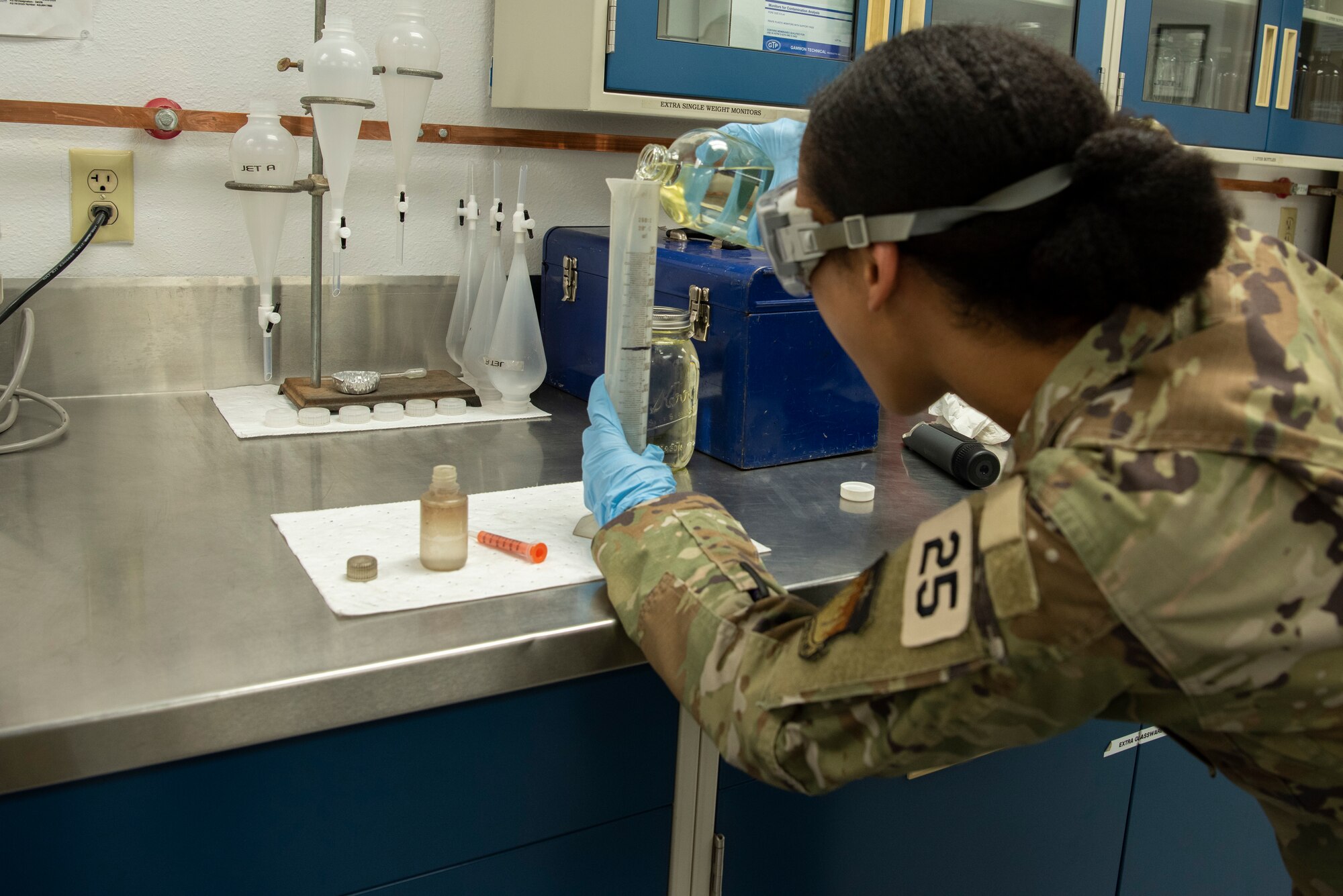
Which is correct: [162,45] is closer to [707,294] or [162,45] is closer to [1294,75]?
[707,294]

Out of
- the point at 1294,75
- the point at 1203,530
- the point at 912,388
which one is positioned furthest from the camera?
the point at 1294,75

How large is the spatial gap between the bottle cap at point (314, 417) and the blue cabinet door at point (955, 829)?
2.53ft

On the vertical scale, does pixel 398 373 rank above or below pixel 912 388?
below

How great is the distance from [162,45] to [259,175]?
255 mm

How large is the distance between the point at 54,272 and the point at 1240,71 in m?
2.17

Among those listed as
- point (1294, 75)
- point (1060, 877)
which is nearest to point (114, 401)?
point (1060, 877)

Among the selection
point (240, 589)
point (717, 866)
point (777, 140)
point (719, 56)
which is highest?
point (719, 56)

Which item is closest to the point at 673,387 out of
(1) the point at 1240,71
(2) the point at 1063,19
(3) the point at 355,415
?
(3) the point at 355,415

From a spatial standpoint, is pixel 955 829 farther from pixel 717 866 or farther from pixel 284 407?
pixel 284 407

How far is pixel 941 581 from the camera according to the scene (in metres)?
0.72

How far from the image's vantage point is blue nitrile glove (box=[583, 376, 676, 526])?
1121 millimetres

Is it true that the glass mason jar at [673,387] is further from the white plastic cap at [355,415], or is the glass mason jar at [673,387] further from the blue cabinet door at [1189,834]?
the blue cabinet door at [1189,834]

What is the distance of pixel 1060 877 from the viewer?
136 centimetres

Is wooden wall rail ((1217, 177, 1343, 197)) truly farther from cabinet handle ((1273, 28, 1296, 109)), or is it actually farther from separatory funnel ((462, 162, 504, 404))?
separatory funnel ((462, 162, 504, 404))
